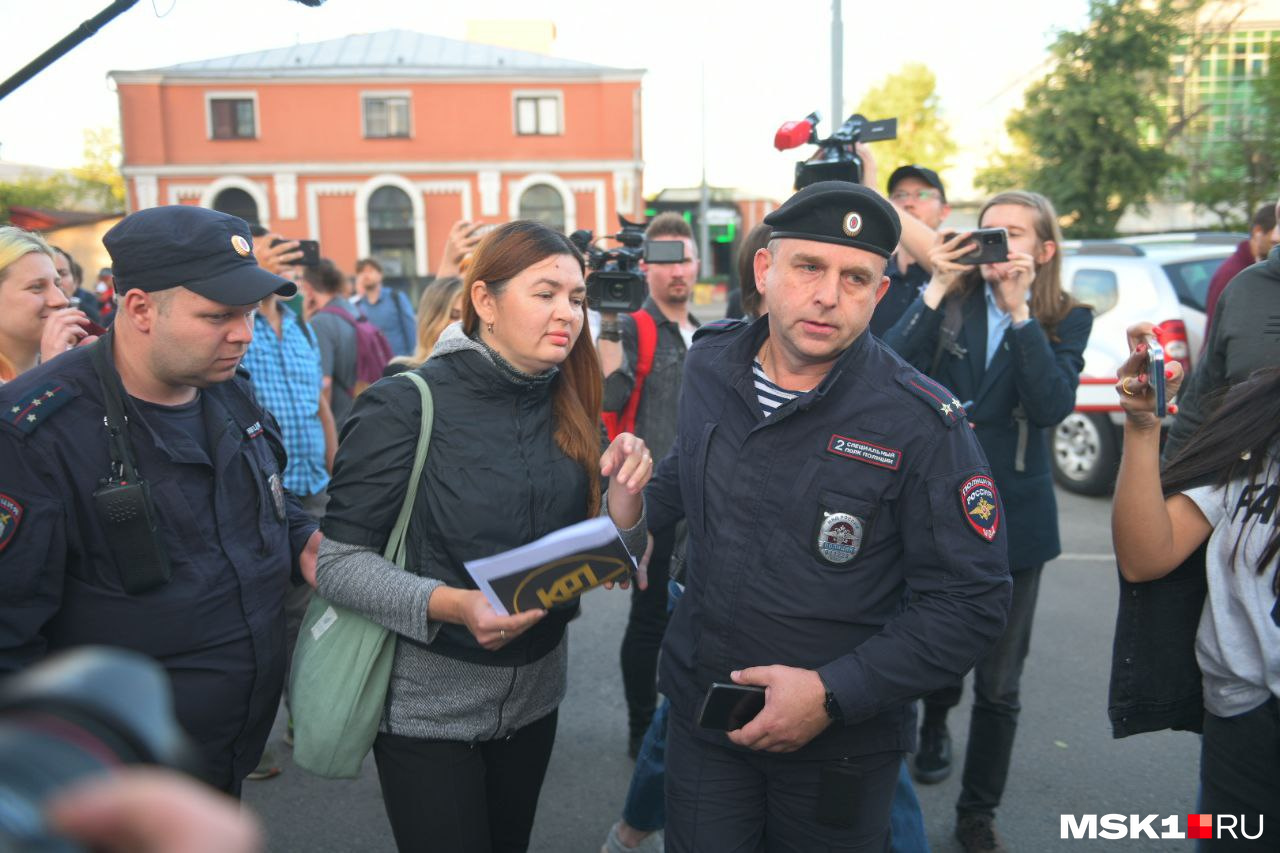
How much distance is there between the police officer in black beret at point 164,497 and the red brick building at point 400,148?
35028 mm

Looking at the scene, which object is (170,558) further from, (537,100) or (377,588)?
(537,100)

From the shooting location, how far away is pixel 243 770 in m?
2.24

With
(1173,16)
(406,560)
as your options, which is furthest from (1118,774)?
(1173,16)

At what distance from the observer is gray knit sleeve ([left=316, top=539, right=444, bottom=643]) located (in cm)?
210

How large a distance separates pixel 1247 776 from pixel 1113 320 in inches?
262

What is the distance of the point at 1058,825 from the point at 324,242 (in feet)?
122

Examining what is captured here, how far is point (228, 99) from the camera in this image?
36375 mm

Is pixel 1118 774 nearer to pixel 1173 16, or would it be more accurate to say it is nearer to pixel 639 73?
pixel 1173 16

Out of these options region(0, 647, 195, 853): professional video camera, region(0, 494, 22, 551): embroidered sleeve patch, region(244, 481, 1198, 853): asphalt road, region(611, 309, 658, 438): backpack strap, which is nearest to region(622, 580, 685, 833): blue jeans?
region(244, 481, 1198, 853): asphalt road

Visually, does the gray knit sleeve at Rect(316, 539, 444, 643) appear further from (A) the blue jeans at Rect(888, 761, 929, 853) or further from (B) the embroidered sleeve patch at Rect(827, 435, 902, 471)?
(A) the blue jeans at Rect(888, 761, 929, 853)

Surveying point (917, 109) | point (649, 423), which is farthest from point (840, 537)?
point (917, 109)

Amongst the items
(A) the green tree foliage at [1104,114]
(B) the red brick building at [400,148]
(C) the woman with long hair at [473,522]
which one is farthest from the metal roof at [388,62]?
(C) the woman with long hair at [473,522]

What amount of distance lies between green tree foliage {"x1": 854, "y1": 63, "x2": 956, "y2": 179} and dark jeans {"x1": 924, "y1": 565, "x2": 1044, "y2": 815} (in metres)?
39.5

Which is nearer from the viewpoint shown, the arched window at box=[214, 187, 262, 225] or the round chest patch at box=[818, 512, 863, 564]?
the round chest patch at box=[818, 512, 863, 564]
